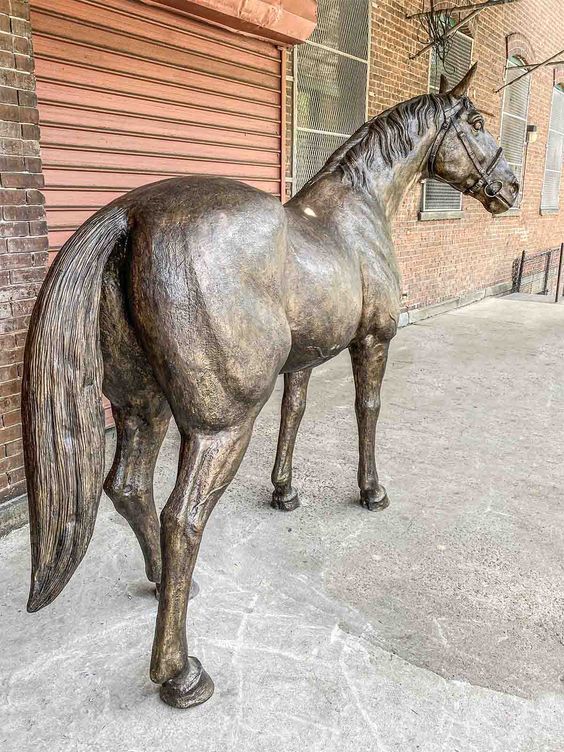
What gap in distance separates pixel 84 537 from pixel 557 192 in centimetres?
1353

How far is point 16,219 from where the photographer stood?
8.02ft

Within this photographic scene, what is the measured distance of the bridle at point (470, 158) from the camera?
7.93 ft

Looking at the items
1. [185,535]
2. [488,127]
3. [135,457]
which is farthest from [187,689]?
[488,127]

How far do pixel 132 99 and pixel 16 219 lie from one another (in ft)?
4.86

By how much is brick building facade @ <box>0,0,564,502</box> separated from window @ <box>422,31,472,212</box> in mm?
521

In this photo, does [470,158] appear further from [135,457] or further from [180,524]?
[180,524]

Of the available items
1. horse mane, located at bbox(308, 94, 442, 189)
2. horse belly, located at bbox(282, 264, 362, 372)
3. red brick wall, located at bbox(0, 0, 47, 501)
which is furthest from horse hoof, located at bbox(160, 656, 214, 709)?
horse mane, located at bbox(308, 94, 442, 189)

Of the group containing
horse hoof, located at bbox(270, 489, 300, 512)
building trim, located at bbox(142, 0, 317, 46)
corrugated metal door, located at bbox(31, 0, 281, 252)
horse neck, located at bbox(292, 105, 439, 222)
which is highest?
building trim, located at bbox(142, 0, 317, 46)

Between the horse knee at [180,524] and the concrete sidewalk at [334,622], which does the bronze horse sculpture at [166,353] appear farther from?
the concrete sidewalk at [334,622]

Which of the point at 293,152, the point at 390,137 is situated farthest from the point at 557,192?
the point at 390,137

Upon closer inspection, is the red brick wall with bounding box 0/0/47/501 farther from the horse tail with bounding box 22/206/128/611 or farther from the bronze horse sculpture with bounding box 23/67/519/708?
the horse tail with bounding box 22/206/128/611

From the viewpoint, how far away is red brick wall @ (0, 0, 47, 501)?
2.35 m

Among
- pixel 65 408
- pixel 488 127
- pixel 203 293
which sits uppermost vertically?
pixel 488 127

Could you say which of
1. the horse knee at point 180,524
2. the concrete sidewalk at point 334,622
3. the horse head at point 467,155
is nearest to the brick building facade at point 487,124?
the horse head at point 467,155
